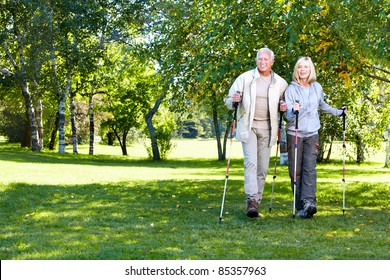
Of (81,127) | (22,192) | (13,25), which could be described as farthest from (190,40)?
A: (81,127)

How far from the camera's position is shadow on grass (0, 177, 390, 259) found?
5.79 m

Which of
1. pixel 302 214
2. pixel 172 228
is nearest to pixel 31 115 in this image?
pixel 302 214

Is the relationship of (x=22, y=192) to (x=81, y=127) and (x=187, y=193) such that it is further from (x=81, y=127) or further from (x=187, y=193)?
(x=81, y=127)

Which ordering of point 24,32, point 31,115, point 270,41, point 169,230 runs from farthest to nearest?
point 31,115 < point 24,32 < point 270,41 < point 169,230

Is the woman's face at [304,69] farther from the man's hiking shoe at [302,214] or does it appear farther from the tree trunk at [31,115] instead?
the tree trunk at [31,115]

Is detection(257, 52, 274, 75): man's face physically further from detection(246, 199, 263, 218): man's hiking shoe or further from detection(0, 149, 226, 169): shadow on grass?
detection(0, 149, 226, 169): shadow on grass

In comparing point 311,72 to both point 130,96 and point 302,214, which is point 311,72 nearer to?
point 302,214

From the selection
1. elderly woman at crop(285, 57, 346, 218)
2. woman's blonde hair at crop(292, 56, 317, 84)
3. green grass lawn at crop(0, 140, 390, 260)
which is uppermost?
woman's blonde hair at crop(292, 56, 317, 84)

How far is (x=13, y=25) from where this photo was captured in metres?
31.5

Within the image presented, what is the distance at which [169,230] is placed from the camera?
7.14 m

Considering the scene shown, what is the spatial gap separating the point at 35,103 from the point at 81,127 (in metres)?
12.9

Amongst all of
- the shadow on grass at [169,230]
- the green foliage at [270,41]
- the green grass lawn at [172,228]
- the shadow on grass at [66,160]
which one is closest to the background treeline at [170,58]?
the green foliage at [270,41]

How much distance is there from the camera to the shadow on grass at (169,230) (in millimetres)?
5785

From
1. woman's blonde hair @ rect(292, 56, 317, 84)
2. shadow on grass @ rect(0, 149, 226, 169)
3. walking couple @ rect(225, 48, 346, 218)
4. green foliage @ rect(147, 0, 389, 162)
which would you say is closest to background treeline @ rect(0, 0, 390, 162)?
green foliage @ rect(147, 0, 389, 162)
